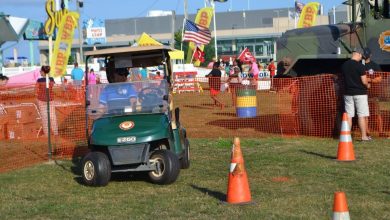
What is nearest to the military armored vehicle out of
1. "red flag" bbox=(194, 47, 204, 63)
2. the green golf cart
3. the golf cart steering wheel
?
the green golf cart

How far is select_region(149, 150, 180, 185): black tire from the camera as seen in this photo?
8.25m

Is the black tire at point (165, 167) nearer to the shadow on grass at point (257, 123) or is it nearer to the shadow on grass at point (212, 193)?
the shadow on grass at point (212, 193)

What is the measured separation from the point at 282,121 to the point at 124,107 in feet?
19.7

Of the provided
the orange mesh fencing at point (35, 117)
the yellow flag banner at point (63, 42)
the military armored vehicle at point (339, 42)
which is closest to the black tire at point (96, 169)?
the orange mesh fencing at point (35, 117)

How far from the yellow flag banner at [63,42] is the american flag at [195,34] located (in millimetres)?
7579

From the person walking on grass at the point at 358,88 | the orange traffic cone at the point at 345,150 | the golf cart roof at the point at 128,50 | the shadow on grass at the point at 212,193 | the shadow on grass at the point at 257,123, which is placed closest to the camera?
the shadow on grass at the point at 212,193

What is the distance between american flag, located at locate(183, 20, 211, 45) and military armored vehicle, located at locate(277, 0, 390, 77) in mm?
18971

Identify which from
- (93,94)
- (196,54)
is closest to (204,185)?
(93,94)

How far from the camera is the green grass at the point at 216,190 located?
676 centimetres

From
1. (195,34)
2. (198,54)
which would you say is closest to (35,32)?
(198,54)

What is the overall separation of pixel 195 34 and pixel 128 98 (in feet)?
84.8

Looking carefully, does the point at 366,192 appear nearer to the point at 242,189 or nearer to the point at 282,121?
the point at 242,189

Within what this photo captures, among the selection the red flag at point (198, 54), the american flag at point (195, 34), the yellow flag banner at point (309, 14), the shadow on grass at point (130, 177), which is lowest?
the shadow on grass at point (130, 177)

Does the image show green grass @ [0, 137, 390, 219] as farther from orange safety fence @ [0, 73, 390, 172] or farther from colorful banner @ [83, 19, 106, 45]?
colorful banner @ [83, 19, 106, 45]
